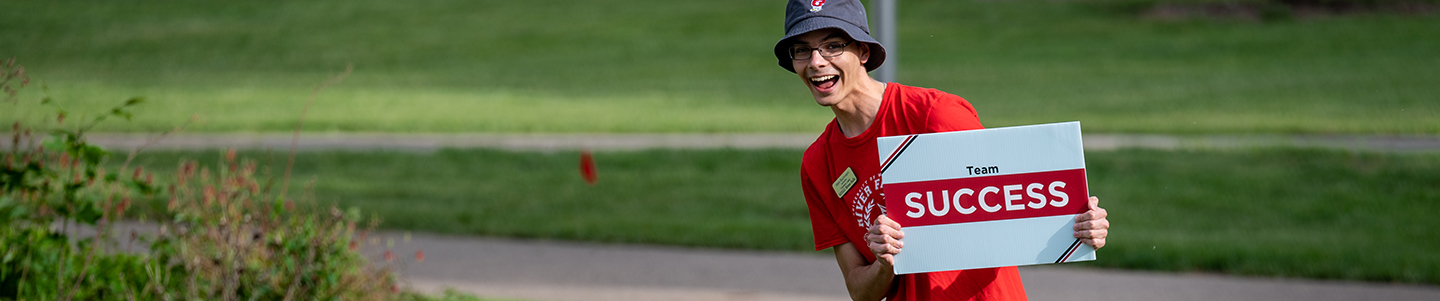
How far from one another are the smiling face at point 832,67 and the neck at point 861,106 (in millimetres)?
16

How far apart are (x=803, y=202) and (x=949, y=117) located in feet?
23.8

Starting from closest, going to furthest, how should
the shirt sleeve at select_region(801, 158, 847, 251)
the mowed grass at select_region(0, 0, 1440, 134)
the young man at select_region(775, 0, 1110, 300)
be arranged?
1. the young man at select_region(775, 0, 1110, 300)
2. the shirt sleeve at select_region(801, 158, 847, 251)
3. the mowed grass at select_region(0, 0, 1440, 134)

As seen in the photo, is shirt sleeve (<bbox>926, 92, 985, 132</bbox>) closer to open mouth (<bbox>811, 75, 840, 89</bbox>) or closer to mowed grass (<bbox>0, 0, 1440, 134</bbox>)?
open mouth (<bbox>811, 75, 840, 89</bbox>)

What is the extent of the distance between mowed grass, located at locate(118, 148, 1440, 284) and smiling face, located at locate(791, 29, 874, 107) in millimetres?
4948

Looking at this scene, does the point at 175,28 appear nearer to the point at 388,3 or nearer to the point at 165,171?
the point at 388,3

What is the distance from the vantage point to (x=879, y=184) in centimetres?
278

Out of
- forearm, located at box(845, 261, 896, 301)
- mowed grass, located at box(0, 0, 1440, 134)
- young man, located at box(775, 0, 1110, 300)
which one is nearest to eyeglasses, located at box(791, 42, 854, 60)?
young man, located at box(775, 0, 1110, 300)

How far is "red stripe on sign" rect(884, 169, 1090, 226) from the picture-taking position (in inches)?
102

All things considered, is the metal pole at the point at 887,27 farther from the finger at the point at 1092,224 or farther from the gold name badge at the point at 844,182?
the finger at the point at 1092,224

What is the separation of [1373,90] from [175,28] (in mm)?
35801

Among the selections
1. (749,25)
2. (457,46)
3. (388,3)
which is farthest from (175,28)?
(749,25)

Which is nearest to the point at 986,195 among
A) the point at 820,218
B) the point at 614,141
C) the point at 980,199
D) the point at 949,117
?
the point at 980,199

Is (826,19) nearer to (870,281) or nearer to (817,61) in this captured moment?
(817,61)

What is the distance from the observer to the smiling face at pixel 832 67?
2.69m
